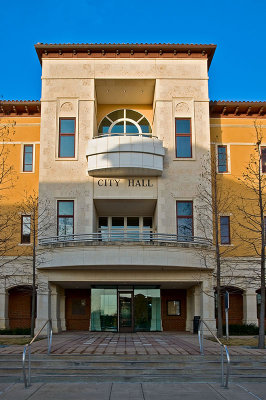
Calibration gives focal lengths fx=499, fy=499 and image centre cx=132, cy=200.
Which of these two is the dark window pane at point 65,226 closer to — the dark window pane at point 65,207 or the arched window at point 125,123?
the dark window pane at point 65,207

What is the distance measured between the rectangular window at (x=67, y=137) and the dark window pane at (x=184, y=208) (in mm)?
6756

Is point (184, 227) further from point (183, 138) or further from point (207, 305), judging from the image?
point (183, 138)

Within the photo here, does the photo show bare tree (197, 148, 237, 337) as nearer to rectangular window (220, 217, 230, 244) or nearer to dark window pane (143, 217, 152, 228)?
rectangular window (220, 217, 230, 244)

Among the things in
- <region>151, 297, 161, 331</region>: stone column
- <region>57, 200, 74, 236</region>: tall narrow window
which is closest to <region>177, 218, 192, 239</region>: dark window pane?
<region>151, 297, 161, 331</region>: stone column

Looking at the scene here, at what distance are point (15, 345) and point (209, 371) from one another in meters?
8.52

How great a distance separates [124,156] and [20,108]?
790 cm

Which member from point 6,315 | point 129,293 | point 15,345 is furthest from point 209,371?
point 6,315

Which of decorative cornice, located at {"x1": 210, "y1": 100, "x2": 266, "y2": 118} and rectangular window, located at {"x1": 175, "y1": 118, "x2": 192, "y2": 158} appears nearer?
rectangular window, located at {"x1": 175, "y1": 118, "x2": 192, "y2": 158}

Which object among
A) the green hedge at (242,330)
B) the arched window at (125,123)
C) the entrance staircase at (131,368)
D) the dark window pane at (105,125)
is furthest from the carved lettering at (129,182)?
the entrance staircase at (131,368)

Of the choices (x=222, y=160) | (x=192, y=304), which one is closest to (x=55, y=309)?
(x=192, y=304)

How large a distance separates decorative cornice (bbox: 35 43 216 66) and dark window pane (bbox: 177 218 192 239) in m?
9.71

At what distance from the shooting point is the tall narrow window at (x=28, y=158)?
30438 millimetres

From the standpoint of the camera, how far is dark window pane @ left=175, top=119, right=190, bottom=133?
2921cm

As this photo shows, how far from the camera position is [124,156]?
2747 centimetres
